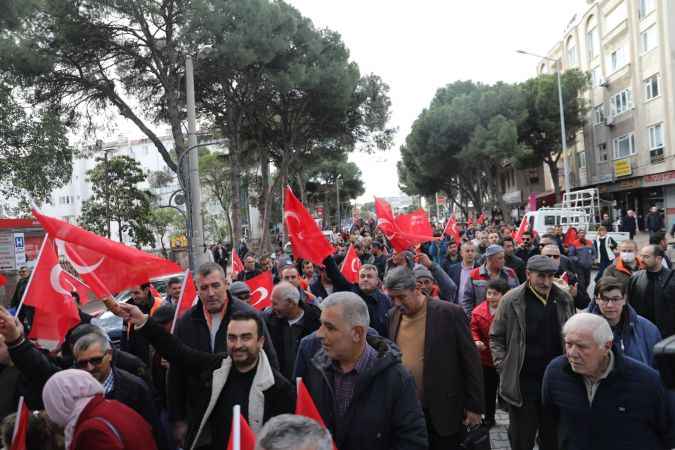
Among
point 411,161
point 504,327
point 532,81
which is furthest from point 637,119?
point 504,327

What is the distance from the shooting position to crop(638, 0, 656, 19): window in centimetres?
3111

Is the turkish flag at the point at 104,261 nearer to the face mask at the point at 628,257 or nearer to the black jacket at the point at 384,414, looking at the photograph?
the black jacket at the point at 384,414

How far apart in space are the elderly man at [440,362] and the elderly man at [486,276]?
95.6 inches

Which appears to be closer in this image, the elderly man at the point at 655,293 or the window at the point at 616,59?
the elderly man at the point at 655,293

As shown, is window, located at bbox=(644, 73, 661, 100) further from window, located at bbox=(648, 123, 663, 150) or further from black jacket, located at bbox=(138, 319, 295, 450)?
black jacket, located at bbox=(138, 319, 295, 450)

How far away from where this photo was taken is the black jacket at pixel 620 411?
10.2 feet

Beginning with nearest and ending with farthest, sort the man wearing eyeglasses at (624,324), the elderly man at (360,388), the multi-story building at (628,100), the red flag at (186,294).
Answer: the elderly man at (360,388), the man wearing eyeglasses at (624,324), the red flag at (186,294), the multi-story building at (628,100)

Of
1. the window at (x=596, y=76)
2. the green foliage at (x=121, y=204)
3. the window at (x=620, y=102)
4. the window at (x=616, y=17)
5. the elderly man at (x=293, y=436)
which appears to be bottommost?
the elderly man at (x=293, y=436)

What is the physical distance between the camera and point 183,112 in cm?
2192

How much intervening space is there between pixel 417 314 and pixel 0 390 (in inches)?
103

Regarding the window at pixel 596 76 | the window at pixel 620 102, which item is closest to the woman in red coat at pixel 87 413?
the window at pixel 620 102

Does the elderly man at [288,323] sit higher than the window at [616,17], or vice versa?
the window at [616,17]

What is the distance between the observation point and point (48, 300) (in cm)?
460

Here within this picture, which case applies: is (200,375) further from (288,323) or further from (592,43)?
(592,43)
